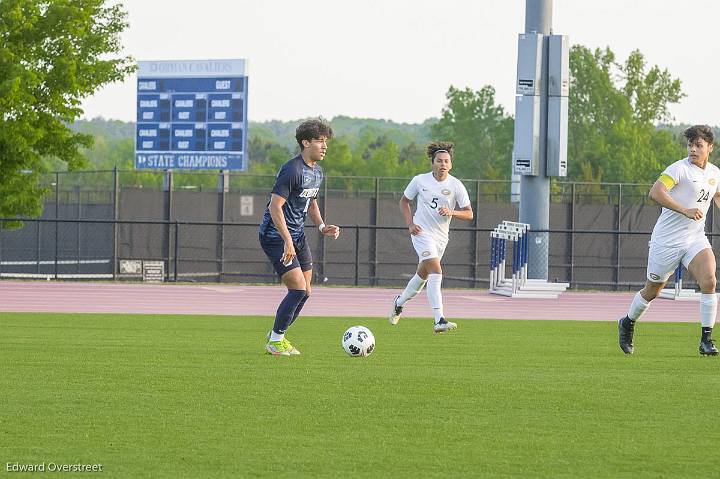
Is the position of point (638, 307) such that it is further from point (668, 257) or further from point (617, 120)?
point (617, 120)

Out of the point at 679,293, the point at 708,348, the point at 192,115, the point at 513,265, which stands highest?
the point at 192,115

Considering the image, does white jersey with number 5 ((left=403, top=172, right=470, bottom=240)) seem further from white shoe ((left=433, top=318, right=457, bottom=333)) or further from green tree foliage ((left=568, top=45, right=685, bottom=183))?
green tree foliage ((left=568, top=45, right=685, bottom=183))

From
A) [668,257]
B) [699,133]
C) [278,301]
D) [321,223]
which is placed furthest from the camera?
[278,301]

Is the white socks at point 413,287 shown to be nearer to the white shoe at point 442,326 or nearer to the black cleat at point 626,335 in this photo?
the white shoe at point 442,326

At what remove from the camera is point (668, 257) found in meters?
11.6

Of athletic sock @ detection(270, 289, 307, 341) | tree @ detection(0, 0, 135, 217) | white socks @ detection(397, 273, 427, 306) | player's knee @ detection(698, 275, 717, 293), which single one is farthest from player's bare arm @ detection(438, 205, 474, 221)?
tree @ detection(0, 0, 135, 217)

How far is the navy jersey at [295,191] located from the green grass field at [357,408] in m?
1.17

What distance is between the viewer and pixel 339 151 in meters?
105

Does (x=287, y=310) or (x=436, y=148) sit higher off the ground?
(x=436, y=148)

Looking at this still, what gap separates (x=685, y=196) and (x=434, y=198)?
4002 mm

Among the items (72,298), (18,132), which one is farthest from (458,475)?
(18,132)

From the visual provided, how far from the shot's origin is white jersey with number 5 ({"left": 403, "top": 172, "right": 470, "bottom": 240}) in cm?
1492

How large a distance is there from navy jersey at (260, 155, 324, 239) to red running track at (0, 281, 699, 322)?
7585 millimetres

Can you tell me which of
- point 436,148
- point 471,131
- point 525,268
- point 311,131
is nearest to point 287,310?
point 311,131
